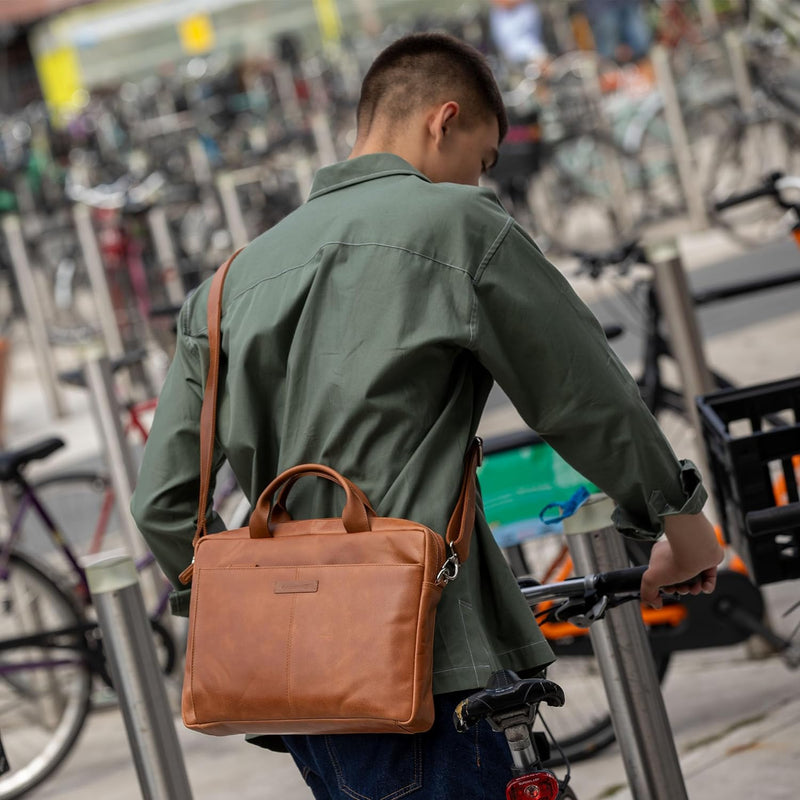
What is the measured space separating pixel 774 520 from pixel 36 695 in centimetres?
323

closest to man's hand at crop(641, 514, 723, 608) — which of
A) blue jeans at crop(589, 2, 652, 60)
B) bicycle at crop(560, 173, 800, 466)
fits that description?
A: bicycle at crop(560, 173, 800, 466)

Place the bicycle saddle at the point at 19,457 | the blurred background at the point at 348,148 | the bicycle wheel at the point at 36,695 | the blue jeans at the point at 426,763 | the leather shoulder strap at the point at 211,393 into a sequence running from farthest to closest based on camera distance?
the blurred background at the point at 348,148 < the bicycle wheel at the point at 36,695 < the bicycle saddle at the point at 19,457 < the leather shoulder strap at the point at 211,393 < the blue jeans at the point at 426,763

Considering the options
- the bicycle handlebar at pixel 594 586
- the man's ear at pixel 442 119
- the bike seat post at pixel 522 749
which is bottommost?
the bike seat post at pixel 522 749

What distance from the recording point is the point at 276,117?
17859 mm

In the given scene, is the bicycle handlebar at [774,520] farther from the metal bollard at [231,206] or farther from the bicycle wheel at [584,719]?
the metal bollard at [231,206]

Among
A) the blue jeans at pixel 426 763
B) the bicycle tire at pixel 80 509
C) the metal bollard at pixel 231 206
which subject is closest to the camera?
the blue jeans at pixel 426 763

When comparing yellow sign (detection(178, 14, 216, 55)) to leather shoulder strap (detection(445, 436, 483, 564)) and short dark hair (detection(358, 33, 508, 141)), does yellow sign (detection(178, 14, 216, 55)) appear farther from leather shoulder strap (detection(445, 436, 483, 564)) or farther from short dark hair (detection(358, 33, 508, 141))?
leather shoulder strap (detection(445, 436, 483, 564))

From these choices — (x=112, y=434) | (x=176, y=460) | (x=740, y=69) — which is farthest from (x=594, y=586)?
(x=740, y=69)

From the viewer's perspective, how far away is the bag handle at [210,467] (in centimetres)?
183

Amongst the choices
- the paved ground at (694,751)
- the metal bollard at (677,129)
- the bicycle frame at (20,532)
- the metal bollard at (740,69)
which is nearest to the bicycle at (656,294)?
the paved ground at (694,751)

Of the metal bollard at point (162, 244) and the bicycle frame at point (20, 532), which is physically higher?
the metal bollard at point (162, 244)

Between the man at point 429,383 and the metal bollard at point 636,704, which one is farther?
the metal bollard at point 636,704

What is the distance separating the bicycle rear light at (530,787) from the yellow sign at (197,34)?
2349 centimetres

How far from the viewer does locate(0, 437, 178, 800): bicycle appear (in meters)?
4.52
